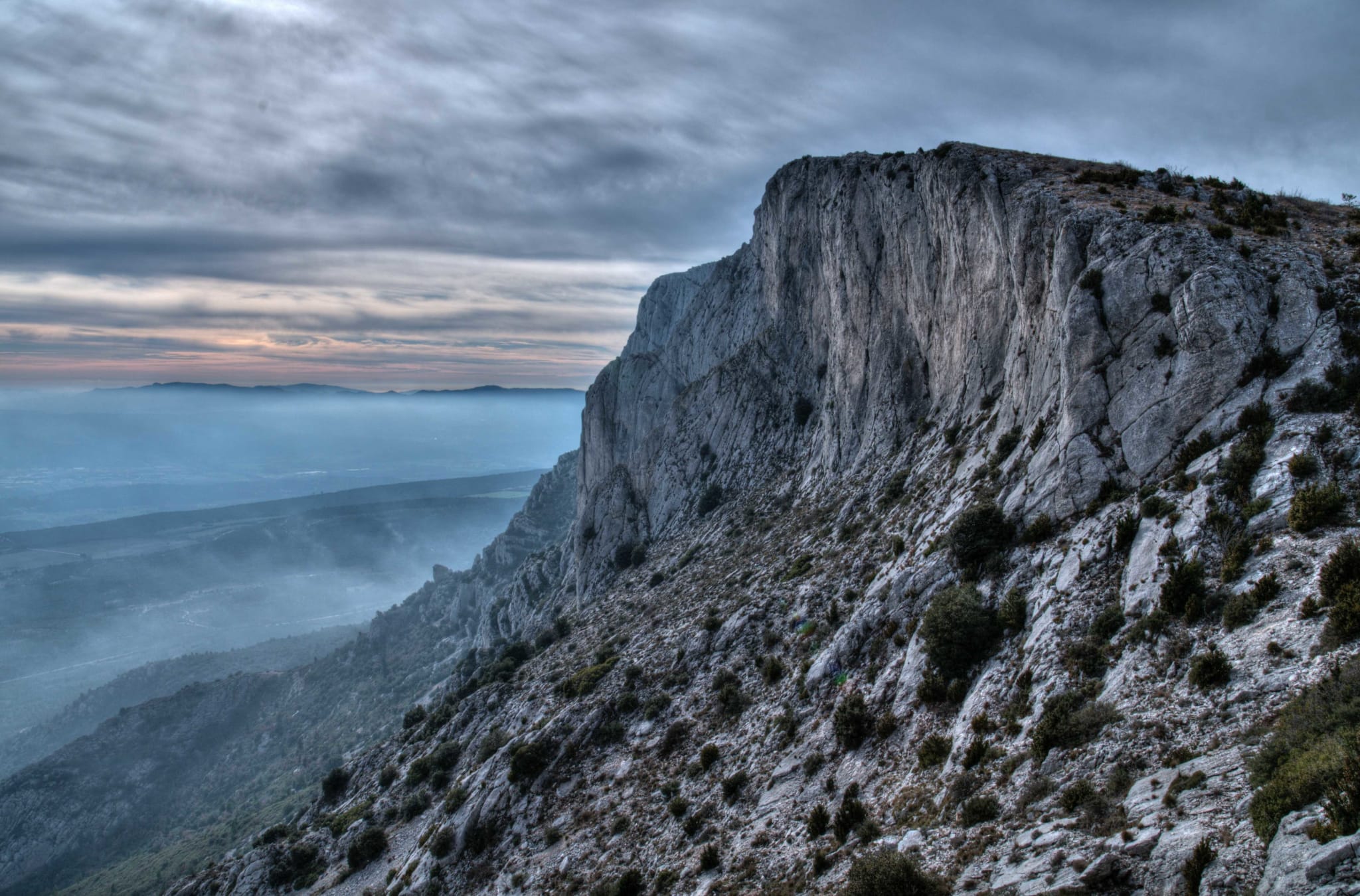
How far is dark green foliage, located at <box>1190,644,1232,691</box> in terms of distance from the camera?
39.4 feet

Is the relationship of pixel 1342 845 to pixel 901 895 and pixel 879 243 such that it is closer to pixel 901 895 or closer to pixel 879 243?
pixel 901 895

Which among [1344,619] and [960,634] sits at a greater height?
[1344,619]

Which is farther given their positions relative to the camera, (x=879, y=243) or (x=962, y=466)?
(x=879, y=243)

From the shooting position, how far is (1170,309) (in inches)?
777

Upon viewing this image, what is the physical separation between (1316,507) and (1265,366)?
591 cm

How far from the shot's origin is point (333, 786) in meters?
51.3

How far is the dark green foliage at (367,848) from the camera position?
36.1 m

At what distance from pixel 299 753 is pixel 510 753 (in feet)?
271

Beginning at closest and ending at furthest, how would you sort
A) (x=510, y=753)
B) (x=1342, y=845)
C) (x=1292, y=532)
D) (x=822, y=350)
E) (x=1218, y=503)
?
(x=1342, y=845) < (x=1292, y=532) < (x=1218, y=503) < (x=510, y=753) < (x=822, y=350)

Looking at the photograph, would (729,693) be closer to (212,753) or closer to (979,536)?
(979,536)

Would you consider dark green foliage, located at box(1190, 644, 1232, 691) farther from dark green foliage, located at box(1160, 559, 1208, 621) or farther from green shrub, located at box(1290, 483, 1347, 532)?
green shrub, located at box(1290, 483, 1347, 532)

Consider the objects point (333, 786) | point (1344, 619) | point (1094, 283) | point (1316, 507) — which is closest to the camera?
point (1344, 619)

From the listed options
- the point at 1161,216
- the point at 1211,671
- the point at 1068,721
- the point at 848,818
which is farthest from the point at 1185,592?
the point at 1161,216

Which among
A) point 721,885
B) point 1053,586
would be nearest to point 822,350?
point 1053,586
